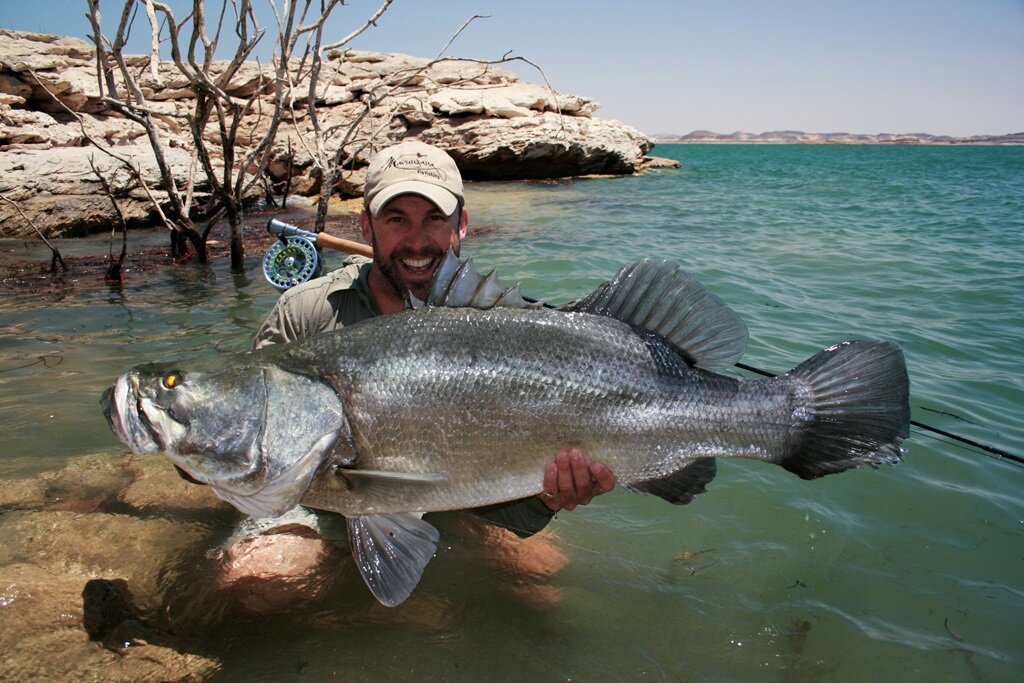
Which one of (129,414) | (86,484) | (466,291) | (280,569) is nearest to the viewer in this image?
(129,414)

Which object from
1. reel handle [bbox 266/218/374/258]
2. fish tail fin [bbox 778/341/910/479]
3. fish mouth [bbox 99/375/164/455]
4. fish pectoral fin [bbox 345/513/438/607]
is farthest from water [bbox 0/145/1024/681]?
reel handle [bbox 266/218/374/258]

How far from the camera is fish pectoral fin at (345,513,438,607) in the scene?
2.72 m


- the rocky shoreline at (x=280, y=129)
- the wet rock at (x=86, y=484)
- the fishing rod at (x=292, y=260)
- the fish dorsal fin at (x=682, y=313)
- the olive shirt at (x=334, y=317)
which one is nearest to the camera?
the fish dorsal fin at (x=682, y=313)

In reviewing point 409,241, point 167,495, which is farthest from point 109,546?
point 409,241

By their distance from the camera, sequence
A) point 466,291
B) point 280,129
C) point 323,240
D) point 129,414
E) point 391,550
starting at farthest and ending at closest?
point 280,129
point 323,240
point 466,291
point 391,550
point 129,414

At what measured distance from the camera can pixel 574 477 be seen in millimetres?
2844

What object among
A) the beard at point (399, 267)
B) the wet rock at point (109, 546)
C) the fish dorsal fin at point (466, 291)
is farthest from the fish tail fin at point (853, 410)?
the wet rock at point (109, 546)

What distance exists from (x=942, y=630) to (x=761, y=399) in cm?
218

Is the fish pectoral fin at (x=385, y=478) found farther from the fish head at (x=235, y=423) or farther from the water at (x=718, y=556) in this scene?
the water at (x=718, y=556)

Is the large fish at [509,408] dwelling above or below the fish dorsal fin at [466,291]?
below

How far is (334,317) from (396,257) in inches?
19.7

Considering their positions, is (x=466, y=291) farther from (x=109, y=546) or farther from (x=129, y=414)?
(x=109, y=546)

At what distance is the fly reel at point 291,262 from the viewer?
797cm

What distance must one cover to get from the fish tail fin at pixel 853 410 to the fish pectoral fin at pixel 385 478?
143cm
